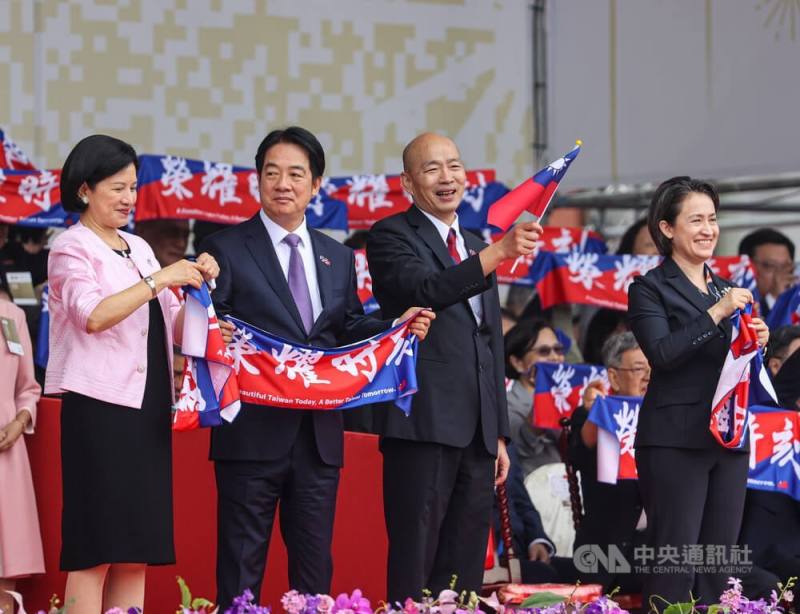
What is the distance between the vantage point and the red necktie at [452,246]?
443 centimetres

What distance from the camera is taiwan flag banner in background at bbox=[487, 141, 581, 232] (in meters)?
4.25

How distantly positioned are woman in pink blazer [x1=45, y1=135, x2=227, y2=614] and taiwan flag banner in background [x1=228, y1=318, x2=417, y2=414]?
0.30m

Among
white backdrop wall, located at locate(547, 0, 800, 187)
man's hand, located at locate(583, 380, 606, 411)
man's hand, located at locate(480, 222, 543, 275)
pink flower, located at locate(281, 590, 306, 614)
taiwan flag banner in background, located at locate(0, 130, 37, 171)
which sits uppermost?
white backdrop wall, located at locate(547, 0, 800, 187)

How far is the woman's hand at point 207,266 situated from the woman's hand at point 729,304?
148cm

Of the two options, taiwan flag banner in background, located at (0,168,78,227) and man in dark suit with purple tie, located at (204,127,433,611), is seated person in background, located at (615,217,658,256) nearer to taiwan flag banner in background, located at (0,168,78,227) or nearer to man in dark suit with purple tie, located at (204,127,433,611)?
taiwan flag banner in background, located at (0,168,78,227)

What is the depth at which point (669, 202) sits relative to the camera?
4555 mm

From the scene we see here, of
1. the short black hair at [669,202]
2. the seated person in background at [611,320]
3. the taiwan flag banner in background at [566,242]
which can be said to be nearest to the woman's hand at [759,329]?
the short black hair at [669,202]

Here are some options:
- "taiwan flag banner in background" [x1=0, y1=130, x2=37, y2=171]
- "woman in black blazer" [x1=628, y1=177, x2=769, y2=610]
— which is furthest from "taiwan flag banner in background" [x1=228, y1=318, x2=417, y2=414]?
"taiwan flag banner in background" [x1=0, y1=130, x2=37, y2=171]

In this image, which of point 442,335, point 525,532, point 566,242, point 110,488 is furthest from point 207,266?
point 566,242

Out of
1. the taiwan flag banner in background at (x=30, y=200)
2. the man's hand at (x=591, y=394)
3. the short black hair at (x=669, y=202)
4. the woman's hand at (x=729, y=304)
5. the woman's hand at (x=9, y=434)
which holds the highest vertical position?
the taiwan flag banner in background at (x=30, y=200)

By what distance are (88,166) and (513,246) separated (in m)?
1.18

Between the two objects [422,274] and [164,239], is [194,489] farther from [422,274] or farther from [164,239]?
[164,239]

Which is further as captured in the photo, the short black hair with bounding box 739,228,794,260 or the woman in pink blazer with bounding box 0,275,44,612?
the short black hair with bounding box 739,228,794,260

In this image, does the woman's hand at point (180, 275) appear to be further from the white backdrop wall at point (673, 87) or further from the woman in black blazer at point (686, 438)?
the white backdrop wall at point (673, 87)
